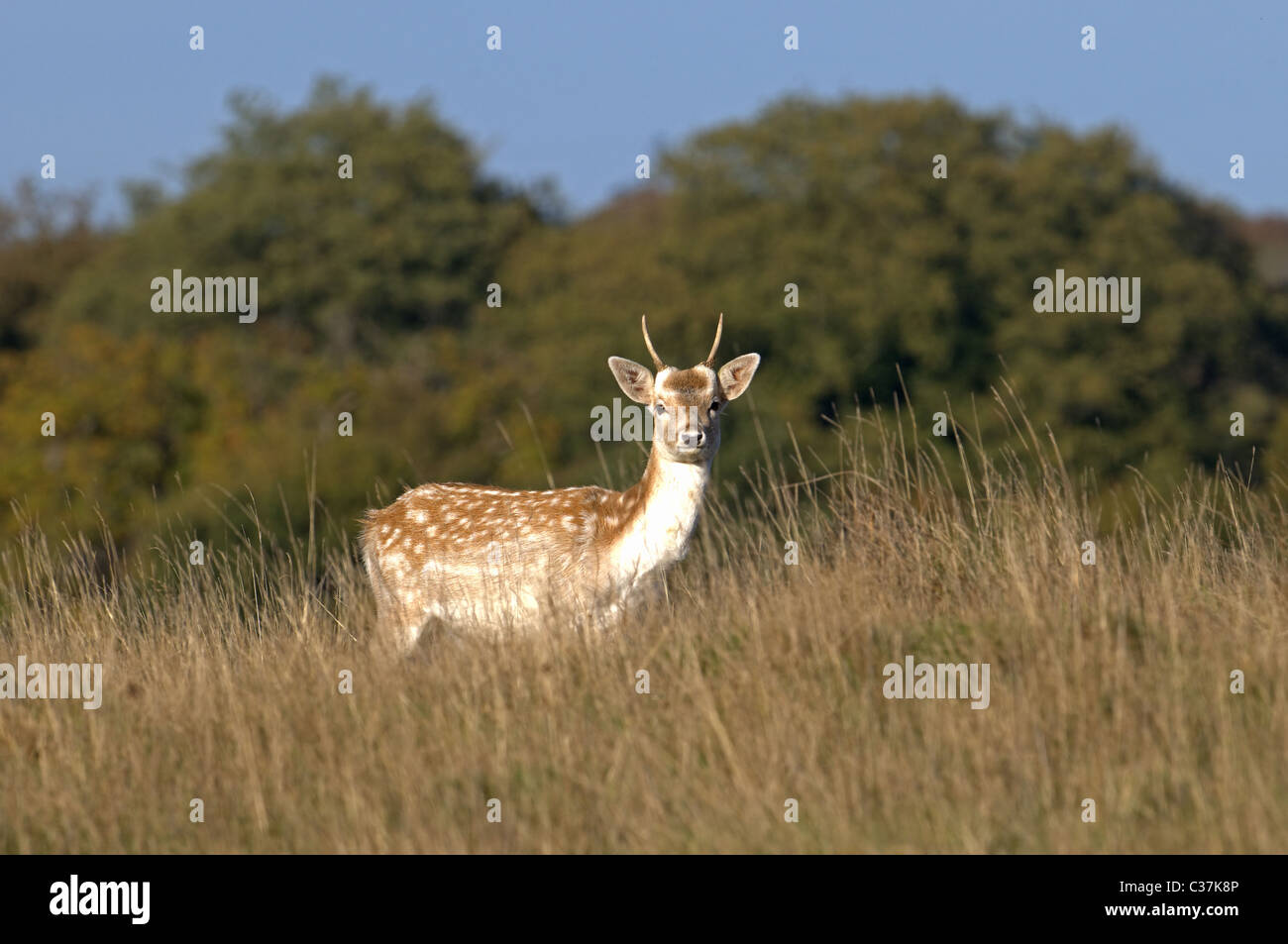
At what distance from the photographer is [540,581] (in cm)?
891

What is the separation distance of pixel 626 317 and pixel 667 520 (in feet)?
121

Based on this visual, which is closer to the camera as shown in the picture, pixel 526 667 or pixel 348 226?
pixel 526 667

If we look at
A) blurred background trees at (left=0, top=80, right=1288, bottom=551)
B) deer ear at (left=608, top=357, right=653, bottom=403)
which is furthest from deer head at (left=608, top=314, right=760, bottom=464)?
blurred background trees at (left=0, top=80, right=1288, bottom=551)

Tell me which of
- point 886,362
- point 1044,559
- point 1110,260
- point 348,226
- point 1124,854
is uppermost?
point 348,226

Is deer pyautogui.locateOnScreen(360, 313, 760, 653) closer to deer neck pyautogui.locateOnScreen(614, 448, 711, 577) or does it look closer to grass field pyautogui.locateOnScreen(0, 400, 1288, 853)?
deer neck pyautogui.locateOnScreen(614, 448, 711, 577)

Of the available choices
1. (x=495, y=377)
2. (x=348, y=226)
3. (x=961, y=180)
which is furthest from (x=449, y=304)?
(x=961, y=180)

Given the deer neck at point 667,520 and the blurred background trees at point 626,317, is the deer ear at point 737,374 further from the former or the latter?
the blurred background trees at point 626,317

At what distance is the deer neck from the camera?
873cm

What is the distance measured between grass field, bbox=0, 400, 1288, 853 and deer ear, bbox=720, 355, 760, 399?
912 millimetres

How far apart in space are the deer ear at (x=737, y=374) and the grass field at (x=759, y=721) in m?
0.91

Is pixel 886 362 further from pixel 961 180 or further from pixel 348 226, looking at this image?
pixel 348 226

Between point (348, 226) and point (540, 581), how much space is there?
49.0m

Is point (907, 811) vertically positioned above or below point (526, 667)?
below

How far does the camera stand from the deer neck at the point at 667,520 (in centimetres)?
873
